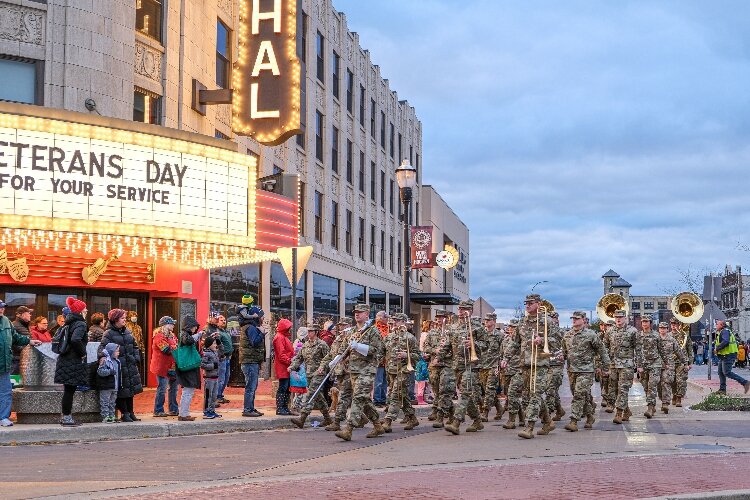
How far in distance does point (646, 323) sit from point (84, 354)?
1110cm

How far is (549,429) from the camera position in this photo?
14.7 metres

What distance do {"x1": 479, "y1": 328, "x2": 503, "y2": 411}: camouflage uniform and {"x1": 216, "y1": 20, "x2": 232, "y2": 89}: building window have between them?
12.0 metres

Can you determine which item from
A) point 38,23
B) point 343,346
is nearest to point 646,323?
point 343,346

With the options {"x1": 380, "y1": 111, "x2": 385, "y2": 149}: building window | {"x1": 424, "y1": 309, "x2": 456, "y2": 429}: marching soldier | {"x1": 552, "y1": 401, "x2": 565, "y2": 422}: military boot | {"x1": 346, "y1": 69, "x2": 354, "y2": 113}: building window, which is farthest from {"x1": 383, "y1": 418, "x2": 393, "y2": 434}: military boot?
{"x1": 380, "y1": 111, "x2": 385, "y2": 149}: building window

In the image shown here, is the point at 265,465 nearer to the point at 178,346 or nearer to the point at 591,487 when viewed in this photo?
the point at 591,487

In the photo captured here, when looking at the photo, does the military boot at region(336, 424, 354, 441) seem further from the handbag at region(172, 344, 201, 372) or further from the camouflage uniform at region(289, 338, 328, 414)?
the handbag at region(172, 344, 201, 372)

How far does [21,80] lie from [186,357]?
26.2 feet

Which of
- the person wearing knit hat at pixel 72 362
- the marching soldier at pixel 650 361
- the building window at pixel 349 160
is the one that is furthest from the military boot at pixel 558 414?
the building window at pixel 349 160

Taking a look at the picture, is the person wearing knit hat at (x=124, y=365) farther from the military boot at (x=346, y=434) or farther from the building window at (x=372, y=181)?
the building window at (x=372, y=181)

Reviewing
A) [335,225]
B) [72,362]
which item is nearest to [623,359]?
[72,362]

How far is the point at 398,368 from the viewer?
16172 mm

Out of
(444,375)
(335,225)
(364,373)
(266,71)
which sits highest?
(266,71)

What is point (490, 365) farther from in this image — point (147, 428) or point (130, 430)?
point (130, 430)

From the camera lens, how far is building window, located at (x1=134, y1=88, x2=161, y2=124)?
2225 centimetres
